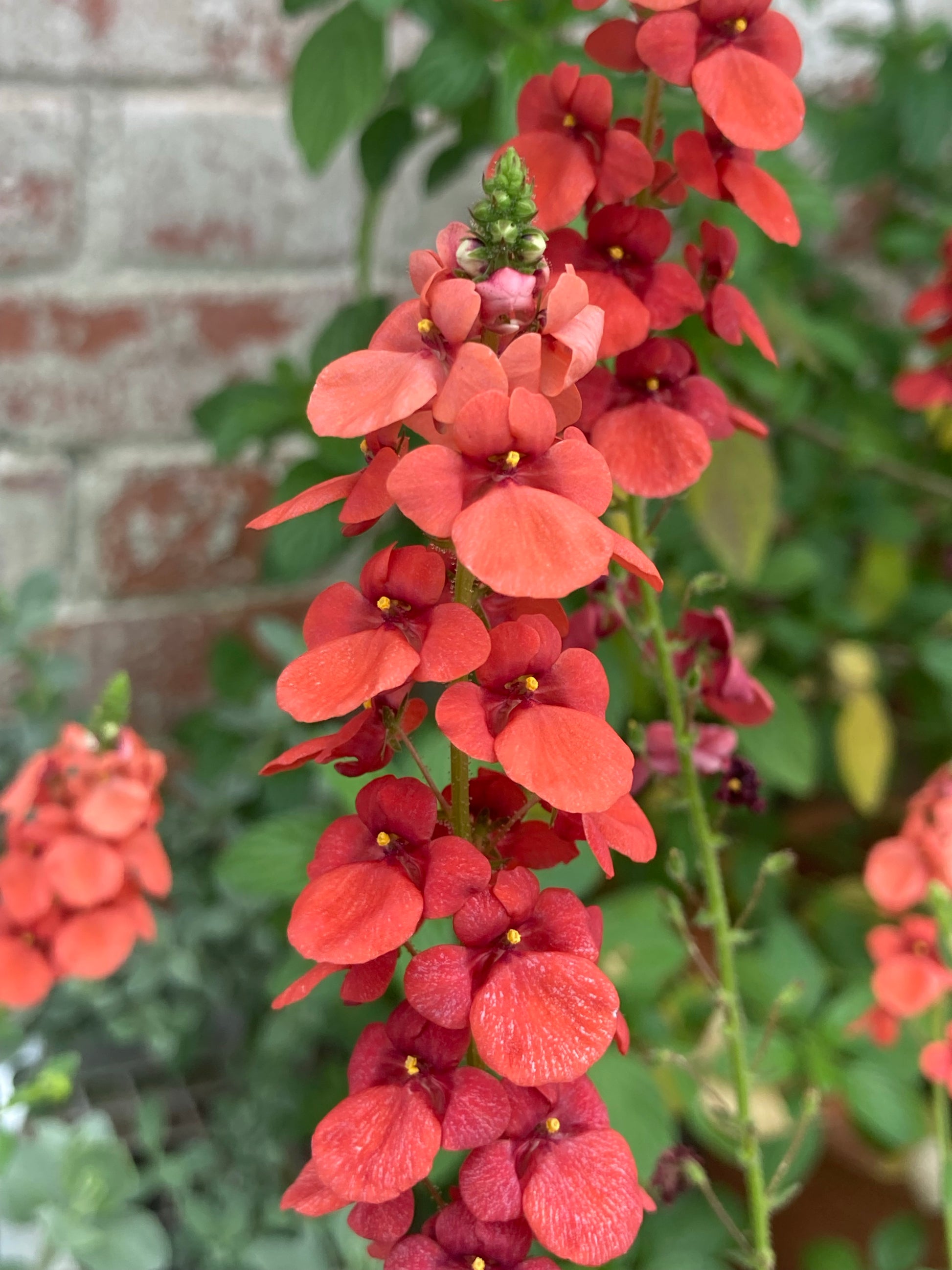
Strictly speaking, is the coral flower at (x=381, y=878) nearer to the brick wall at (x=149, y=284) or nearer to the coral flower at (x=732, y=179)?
the coral flower at (x=732, y=179)

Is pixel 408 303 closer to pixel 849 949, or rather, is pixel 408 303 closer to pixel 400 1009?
pixel 400 1009

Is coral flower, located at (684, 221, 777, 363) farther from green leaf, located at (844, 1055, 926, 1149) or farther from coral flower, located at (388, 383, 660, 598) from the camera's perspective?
green leaf, located at (844, 1055, 926, 1149)

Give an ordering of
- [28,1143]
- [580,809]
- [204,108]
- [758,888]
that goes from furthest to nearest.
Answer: [204,108], [28,1143], [758,888], [580,809]

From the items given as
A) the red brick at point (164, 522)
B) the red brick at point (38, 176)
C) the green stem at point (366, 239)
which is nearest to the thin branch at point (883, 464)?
the green stem at point (366, 239)

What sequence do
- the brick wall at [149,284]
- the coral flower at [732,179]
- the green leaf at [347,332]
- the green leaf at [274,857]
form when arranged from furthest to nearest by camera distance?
the brick wall at [149,284] < the green leaf at [347,332] < the green leaf at [274,857] < the coral flower at [732,179]

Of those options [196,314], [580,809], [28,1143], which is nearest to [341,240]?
[196,314]

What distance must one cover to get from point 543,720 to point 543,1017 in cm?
6

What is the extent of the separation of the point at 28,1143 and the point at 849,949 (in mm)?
556

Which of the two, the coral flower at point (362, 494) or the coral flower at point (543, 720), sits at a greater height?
the coral flower at point (362, 494)

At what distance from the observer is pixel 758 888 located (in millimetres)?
347

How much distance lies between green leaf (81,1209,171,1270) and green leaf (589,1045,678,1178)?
0.76 ft

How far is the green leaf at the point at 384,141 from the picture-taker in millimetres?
677

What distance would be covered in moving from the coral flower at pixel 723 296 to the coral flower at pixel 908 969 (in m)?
0.24

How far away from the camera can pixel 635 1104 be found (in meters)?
0.47
